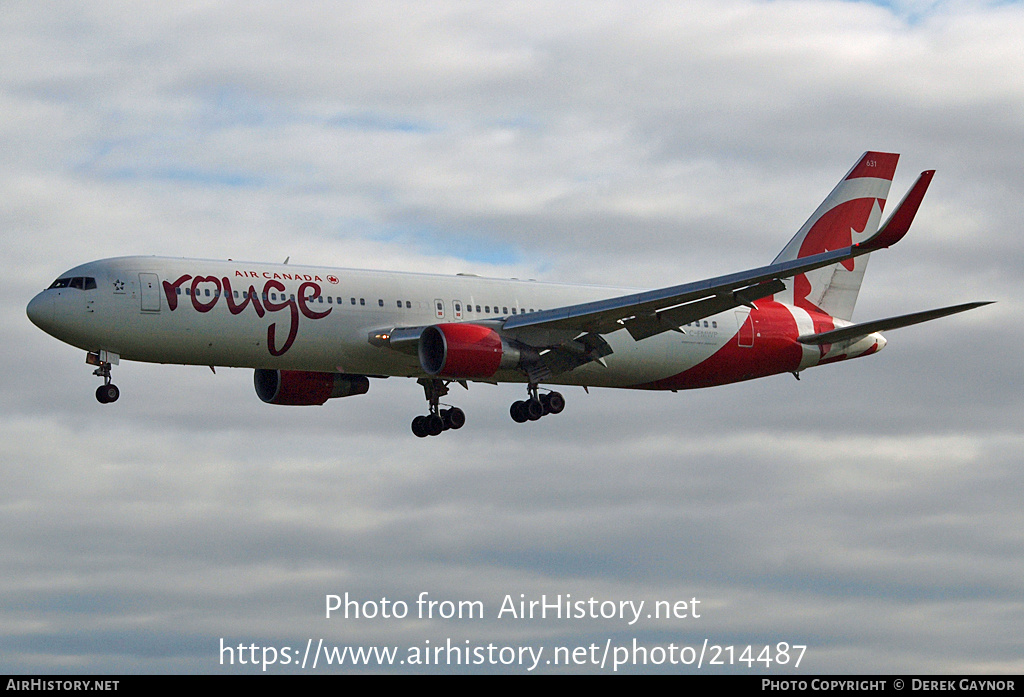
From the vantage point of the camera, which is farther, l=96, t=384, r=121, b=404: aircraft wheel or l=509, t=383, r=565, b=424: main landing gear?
l=509, t=383, r=565, b=424: main landing gear

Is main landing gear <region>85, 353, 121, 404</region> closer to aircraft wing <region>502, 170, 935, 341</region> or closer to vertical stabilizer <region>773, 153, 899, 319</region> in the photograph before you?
aircraft wing <region>502, 170, 935, 341</region>

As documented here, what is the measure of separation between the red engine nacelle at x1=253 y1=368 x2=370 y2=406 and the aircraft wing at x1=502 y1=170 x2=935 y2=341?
24.4ft

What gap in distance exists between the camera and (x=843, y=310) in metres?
62.6

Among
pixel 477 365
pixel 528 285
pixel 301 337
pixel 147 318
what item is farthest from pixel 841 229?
pixel 147 318

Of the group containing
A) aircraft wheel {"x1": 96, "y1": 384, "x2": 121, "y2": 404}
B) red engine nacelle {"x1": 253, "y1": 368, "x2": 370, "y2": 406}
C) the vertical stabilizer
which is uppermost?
the vertical stabilizer

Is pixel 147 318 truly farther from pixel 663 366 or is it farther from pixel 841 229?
pixel 841 229

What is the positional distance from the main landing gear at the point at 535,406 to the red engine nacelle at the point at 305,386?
644 cm

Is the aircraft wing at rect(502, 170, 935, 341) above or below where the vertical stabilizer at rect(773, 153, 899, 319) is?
below

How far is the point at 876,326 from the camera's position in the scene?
56219 mm

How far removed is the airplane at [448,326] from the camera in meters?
49.7

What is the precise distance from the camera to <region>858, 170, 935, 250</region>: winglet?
151ft

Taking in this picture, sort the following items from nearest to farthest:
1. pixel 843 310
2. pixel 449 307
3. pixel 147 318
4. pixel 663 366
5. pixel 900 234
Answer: pixel 900 234
pixel 147 318
pixel 449 307
pixel 663 366
pixel 843 310

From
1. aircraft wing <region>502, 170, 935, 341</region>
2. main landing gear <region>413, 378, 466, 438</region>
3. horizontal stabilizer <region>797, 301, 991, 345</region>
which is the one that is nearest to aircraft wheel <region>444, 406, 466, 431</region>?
main landing gear <region>413, 378, 466, 438</region>

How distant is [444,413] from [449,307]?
6.04 meters
